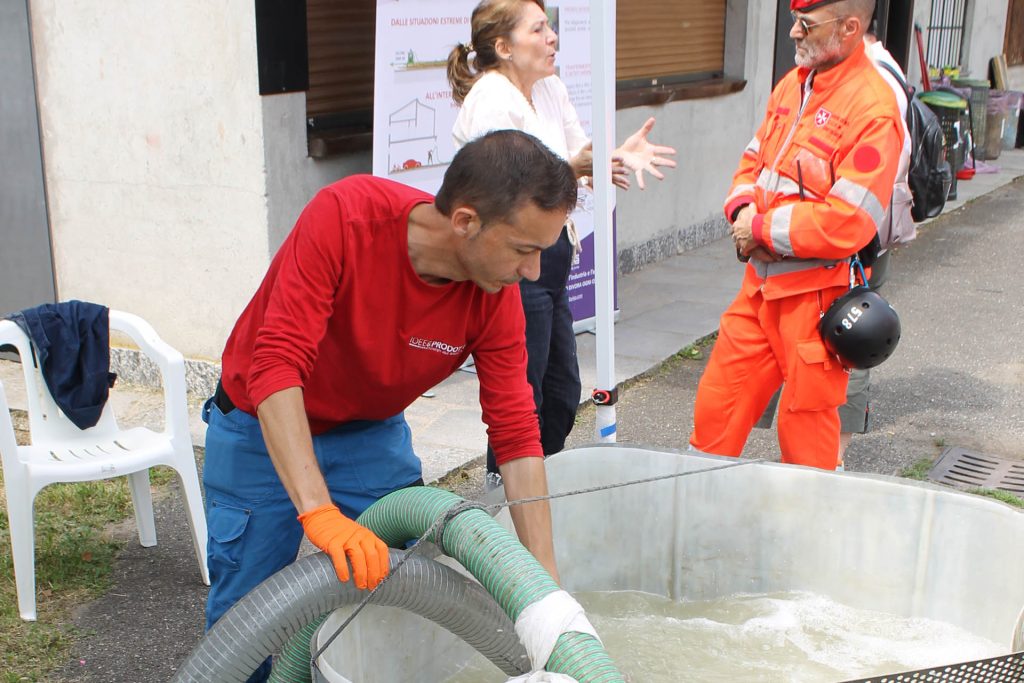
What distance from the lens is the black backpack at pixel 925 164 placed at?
3.91 m

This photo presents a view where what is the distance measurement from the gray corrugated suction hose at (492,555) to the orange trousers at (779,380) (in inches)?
66.4

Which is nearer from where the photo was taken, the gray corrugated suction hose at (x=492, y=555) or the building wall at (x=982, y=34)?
the gray corrugated suction hose at (x=492, y=555)

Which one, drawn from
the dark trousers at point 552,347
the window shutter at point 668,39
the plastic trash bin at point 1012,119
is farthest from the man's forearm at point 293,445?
the plastic trash bin at point 1012,119

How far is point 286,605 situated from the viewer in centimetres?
200

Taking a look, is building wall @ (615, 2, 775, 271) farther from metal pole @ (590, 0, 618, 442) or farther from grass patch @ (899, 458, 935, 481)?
metal pole @ (590, 0, 618, 442)

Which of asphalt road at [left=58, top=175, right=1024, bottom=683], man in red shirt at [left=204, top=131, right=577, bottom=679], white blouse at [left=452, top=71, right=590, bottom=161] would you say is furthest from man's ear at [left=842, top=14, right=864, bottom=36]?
asphalt road at [left=58, top=175, right=1024, bottom=683]

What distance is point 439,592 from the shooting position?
212 centimetres

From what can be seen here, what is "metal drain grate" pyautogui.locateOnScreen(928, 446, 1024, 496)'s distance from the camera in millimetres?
4594

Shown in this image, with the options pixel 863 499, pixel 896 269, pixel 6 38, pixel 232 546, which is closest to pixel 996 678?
pixel 863 499

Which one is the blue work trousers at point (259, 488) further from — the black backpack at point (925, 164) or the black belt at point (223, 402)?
the black backpack at point (925, 164)

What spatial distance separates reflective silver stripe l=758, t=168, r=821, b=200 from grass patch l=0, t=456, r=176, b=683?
2.53 m

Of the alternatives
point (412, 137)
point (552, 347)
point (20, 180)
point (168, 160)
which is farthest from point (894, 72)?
point (20, 180)

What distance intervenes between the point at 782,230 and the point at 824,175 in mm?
210

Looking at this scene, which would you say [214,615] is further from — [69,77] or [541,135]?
[69,77]
